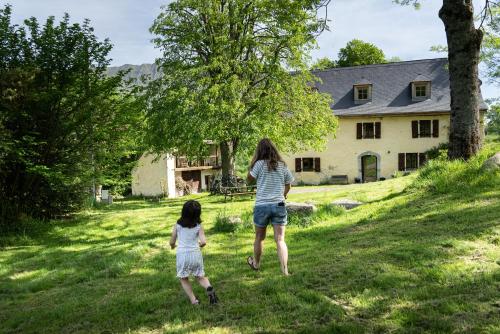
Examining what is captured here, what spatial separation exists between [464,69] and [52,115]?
1206 centimetres

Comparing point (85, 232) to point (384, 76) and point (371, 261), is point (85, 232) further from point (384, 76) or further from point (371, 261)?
point (384, 76)

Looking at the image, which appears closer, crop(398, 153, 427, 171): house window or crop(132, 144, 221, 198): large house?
crop(398, 153, 427, 171): house window

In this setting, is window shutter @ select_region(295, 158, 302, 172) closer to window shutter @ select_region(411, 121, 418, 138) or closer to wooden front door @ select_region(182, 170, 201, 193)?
window shutter @ select_region(411, 121, 418, 138)

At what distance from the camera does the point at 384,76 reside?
35.8 meters

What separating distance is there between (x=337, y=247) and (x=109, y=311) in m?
3.79

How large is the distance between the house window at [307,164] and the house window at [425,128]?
308 inches

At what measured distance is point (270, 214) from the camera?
5582 mm

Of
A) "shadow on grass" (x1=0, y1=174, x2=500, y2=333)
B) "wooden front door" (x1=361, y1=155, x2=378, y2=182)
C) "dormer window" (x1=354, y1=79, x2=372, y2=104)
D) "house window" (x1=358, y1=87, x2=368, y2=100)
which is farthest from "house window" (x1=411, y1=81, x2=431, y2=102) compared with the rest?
"shadow on grass" (x1=0, y1=174, x2=500, y2=333)

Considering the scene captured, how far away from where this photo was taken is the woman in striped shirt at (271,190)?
18.2ft

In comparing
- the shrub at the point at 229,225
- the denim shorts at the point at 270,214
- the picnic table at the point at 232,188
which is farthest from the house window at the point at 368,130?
the denim shorts at the point at 270,214

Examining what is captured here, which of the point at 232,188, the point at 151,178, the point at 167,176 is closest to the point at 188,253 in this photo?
the point at 232,188

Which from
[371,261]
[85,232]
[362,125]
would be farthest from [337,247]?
[362,125]

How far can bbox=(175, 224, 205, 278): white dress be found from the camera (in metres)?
5.11

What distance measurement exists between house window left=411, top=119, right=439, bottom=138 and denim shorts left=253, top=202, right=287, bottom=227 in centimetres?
3055
